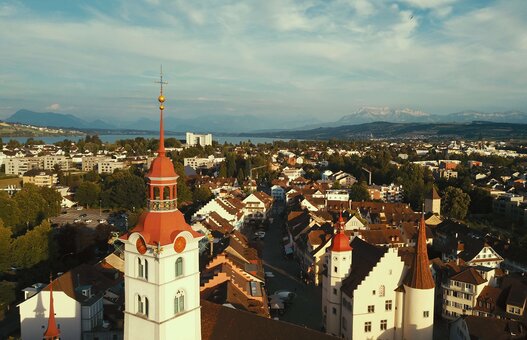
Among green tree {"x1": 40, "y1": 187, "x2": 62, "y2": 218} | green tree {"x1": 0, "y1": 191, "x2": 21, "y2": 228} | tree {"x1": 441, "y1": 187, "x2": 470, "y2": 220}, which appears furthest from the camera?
tree {"x1": 441, "y1": 187, "x2": 470, "y2": 220}

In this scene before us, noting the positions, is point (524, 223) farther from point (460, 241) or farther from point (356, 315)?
point (356, 315)

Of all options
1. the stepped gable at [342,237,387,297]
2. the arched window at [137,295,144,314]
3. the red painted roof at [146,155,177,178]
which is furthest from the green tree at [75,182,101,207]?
the red painted roof at [146,155,177,178]

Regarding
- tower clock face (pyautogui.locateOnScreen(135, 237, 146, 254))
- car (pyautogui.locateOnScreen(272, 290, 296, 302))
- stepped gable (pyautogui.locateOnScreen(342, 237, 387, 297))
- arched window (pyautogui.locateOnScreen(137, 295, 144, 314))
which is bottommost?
car (pyautogui.locateOnScreen(272, 290, 296, 302))

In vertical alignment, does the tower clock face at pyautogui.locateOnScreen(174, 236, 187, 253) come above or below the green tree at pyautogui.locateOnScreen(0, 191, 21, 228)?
above

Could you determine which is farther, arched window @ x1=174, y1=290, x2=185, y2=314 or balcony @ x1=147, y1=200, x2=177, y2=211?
arched window @ x1=174, y1=290, x2=185, y2=314

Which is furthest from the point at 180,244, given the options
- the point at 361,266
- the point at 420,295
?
the point at 420,295

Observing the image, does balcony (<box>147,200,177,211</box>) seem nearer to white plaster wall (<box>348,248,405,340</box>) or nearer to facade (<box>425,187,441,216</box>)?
white plaster wall (<box>348,248,405,340</box>)

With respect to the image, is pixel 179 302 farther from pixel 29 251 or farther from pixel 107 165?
pixel 107 165

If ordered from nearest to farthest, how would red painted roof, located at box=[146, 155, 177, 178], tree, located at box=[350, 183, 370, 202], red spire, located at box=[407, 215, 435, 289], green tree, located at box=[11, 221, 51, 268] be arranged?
red painted roof, located at box=[146, 155, 177, 178] < red spire, located at box=[407, 215, 435, 289] < green tree, located at box=[11, 221, 51, 268] < tree, located at box=[350, 183, 370, 202]
